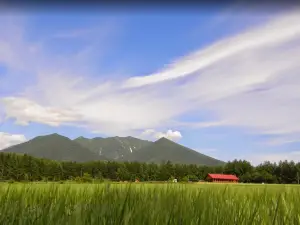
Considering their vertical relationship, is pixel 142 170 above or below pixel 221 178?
above

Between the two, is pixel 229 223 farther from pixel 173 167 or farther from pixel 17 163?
pixel 173 167

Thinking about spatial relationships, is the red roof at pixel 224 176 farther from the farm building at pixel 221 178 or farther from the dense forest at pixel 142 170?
the dense forest at pixel 142 170

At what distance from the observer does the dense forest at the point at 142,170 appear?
14438cm

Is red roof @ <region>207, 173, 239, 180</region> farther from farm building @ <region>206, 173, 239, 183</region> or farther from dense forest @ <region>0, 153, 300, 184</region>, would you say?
dense forest @ <region>0, 153, 300, 184</region>

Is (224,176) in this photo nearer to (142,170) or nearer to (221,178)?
(221,178)

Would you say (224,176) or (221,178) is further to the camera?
(224,176)

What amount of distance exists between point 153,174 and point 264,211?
169 m

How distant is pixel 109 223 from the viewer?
2.54 m

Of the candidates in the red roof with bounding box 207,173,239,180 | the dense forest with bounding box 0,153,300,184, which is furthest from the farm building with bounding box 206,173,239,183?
the dense forest with bounding box 0,153,300,184

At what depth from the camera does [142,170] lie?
16950 cm

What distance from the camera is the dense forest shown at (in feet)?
474

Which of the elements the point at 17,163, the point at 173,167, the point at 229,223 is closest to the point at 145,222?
the point at 229,223

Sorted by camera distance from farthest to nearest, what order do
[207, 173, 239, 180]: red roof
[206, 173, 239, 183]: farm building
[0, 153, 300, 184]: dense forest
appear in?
[207, 173, 239, 180]: red roof
[206, 173, 239, 183]: farm building
[0, 153, 300, 184]: dense forest

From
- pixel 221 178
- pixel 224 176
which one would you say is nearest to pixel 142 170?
pixel 221 178
